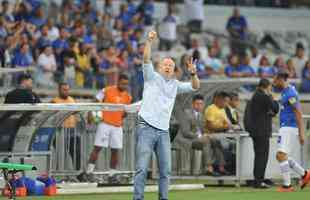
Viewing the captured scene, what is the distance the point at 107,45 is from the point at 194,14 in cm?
580

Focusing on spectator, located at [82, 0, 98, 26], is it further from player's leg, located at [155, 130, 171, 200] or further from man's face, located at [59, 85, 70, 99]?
player's leg, located at [155, 130, 171, 200]

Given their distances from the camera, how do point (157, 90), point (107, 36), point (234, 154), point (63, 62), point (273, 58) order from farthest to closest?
point (273, 58) < point (107, 36) < point (63, 62) < point (234, 154) < point (157, 90)

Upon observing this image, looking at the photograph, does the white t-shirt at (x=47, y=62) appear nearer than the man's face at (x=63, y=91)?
No

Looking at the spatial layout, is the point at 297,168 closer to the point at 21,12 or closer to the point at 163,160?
the point at 163,160

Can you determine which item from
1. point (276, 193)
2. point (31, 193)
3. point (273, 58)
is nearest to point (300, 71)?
point (273, 58)

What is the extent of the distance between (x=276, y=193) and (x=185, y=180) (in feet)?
10.4

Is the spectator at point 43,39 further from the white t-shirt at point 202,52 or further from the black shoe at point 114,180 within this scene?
the black shoe at point 114,180

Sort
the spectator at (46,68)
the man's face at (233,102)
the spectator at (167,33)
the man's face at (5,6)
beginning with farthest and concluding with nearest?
the spectator at (167,33) < the man's face at (5,6) < the spectator at (46,68) < the man's face at (233,102)

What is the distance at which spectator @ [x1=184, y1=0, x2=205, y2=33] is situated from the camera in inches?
1444

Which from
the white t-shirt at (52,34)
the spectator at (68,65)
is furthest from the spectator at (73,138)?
the white t-shirt at (52,34)

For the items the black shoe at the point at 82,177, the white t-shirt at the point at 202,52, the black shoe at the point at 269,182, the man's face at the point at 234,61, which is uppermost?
the white t-shirt at the point at 202,52

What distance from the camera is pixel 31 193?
64.0 ft

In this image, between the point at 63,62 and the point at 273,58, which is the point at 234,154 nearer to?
the point at 63,62

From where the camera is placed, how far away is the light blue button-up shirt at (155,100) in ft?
56.1
